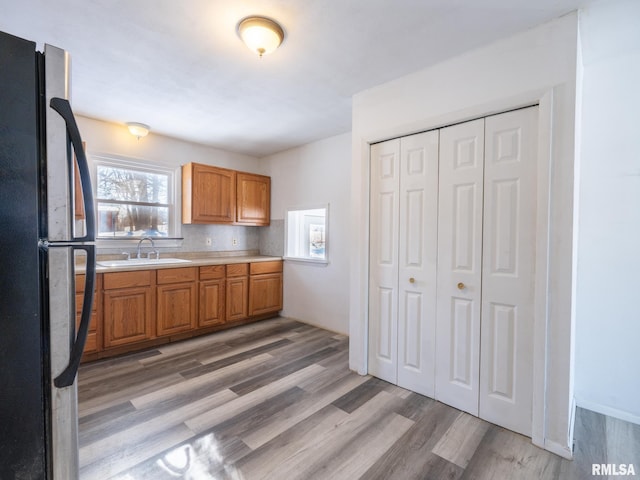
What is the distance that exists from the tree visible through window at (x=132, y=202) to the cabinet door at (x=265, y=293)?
4.37ft

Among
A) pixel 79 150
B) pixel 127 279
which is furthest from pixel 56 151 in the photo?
pixel 127 279

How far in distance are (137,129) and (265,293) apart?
2517 mm

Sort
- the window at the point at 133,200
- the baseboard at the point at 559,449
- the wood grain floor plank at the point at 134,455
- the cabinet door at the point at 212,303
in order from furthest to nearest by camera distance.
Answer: the cabinet door at the point at 212,303
the window at the point at 133,200
the baseboard at the point at 559,449
the wood grain floor plank at the point at 134,455

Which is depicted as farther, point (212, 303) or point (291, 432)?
point (212, 303)

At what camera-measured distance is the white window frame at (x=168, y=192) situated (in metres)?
3.37

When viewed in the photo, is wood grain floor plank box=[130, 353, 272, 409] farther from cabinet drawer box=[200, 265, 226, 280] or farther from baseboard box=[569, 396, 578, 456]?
baseboard box=[569, 396, 578, 456]

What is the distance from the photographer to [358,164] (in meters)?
2.67

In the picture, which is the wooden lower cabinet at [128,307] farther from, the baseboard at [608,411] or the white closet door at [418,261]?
the baseboard at [608,411]

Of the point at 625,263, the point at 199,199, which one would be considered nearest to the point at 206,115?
the point at 199,199

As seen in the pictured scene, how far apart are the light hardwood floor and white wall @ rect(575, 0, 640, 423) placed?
0.84 ft

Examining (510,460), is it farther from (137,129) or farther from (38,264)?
(137,129)

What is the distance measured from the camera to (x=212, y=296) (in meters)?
3.67

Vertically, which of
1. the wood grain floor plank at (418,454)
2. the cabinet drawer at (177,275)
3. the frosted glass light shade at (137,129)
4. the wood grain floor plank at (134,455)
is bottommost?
the wood grain floor plank at (418,454)

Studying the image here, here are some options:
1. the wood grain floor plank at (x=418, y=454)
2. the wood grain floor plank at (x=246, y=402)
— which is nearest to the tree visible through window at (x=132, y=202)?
the wood grain floor plank at (x=246, y=402)
